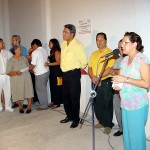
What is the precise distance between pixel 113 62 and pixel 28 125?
184cm

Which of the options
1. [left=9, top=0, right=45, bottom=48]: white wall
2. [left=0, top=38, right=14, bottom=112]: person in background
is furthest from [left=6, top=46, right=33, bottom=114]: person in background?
[left=9, top=0, right=45, bottom=48]: white wall

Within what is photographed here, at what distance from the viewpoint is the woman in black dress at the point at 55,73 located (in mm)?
4613

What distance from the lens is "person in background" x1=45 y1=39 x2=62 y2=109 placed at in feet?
15.1

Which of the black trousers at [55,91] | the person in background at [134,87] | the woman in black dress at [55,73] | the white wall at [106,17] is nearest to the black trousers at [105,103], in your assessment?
the white wall at [106,17]

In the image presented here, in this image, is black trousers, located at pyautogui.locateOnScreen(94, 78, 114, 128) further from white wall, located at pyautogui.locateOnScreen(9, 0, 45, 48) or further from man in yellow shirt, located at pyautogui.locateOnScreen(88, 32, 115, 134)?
white wall, located at pyautogui.locateOnScreen(9, 0, 45, 48)

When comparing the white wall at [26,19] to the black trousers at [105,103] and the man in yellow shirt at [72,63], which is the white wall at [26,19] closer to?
the man in yellow shirt at [72,63]

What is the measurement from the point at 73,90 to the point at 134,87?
160 centimetres

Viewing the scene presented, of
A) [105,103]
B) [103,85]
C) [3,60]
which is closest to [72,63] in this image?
[103,85]

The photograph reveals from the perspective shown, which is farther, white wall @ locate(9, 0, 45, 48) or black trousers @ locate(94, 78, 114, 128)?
white wall @ locate(9, 0, 45, 48)

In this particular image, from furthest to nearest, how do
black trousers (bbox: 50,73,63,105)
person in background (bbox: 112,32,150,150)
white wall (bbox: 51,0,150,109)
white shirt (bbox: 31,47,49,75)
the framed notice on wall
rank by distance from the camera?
black trousers (bbox: 50,73,63,105), white shirt (bbox: 31,47,49,75), the framed notice on wall, white wall (bbox: 51,0,150,109), person in background (bbox: 112,32,150,150)

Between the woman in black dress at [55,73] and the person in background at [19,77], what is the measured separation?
0.51m

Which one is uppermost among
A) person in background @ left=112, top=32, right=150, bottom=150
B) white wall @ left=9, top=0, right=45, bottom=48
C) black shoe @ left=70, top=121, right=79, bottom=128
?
white wall @ left=9, top=0, right=45, bottom=48

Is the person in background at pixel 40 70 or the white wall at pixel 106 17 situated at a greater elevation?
the white wall at pixel 106 17

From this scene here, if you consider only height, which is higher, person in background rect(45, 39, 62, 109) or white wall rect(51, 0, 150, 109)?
white wall rect(51, 0, 150, 109)
